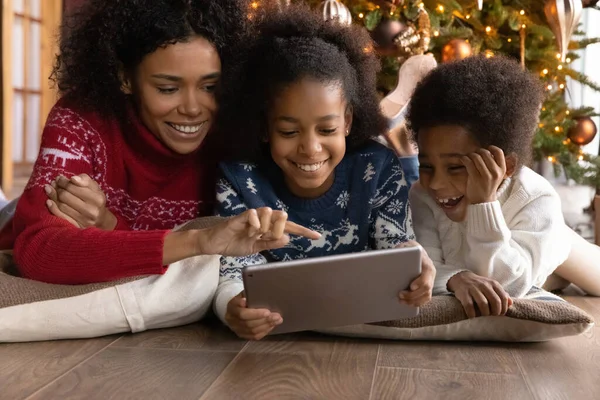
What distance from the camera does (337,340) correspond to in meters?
1.49

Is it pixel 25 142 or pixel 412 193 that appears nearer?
pixel 412 193

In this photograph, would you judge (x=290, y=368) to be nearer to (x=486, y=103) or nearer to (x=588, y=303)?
(x=486, y=103)

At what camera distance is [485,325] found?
4.81 ft

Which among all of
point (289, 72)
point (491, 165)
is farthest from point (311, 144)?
point (491, 165)

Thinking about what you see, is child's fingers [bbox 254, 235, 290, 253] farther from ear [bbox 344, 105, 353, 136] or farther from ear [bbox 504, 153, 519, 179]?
ear [bbox 504, 153, 519, 179]

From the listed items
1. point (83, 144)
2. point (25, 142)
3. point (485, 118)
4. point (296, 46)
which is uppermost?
point (296, 46)

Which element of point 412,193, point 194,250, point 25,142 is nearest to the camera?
point 194,250

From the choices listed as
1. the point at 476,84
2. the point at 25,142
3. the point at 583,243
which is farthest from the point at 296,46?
the point at 25,142

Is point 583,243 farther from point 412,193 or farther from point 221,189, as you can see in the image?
point 221,189

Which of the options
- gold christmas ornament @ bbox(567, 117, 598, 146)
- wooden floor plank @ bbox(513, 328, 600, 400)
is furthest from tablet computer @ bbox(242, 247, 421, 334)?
gold christmas ornament @ bbox(567, 117, 598, 146)

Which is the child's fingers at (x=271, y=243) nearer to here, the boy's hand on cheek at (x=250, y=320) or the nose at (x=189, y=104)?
the boy's hand on cheek at (x=250, y=320)

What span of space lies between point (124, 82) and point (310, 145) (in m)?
0.49

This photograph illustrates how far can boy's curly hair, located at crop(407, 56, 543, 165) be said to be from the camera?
5.49 ft

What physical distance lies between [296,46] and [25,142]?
4.08 m
